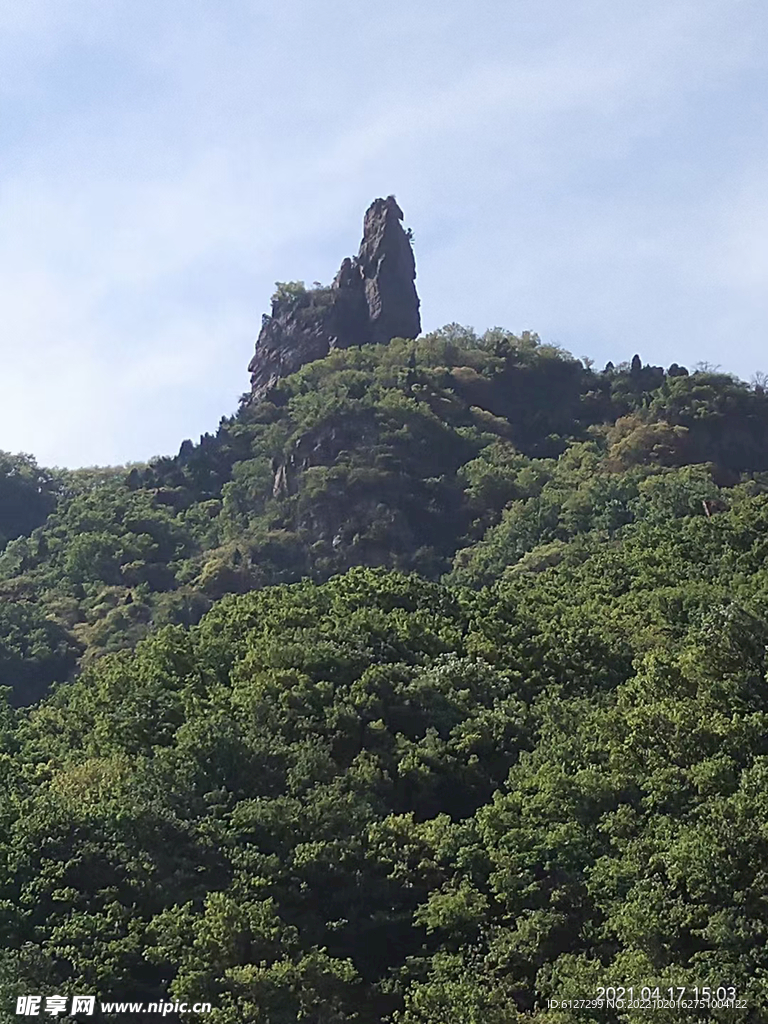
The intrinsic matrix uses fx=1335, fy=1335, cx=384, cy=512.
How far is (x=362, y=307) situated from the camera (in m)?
Result: 69.3

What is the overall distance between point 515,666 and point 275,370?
45992 millimetres

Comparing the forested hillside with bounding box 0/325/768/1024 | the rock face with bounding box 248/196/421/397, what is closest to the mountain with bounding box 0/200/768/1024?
the forested hillside with bounding box 0/325/768/1024

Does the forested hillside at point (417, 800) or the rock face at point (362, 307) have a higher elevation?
the rock face at point (362, 307)

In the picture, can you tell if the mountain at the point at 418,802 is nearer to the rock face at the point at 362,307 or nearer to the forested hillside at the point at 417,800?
the forested hillside at the point at 417,800

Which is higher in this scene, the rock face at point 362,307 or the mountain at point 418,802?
the rock face at point 362,307

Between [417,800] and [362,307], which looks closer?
[417,800]

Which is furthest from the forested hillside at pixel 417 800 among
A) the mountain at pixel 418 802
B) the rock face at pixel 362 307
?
the rock face at pixel 362 307

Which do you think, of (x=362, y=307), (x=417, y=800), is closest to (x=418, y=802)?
(x=417, y=800)

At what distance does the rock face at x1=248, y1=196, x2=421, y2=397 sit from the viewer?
67.9m

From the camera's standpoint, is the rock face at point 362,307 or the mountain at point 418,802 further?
the rock face at point 362,307

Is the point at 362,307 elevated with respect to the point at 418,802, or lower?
elevated

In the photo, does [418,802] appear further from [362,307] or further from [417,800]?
[362,307]

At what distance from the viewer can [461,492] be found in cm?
5447

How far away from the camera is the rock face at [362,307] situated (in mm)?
67938
